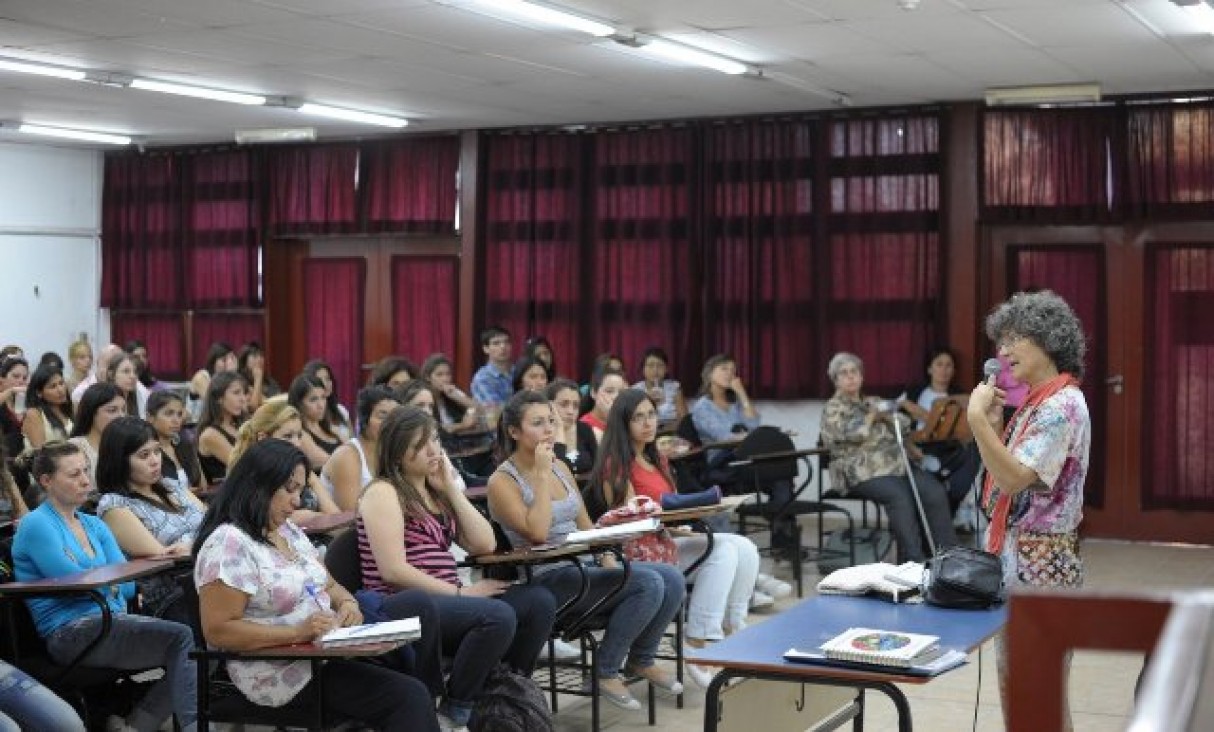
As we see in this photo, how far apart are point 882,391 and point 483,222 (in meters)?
3.40

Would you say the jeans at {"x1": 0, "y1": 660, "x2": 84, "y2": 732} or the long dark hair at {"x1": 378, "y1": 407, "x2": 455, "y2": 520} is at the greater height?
the long dark hair at {"x1": 378, "y1": 407, "x2": 455, "y2": 520}

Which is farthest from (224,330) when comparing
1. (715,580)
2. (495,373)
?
(715,580)

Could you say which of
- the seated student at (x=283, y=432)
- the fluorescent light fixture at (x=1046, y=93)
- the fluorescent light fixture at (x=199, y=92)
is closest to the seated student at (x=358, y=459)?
the seated student at (x=283, y=432)

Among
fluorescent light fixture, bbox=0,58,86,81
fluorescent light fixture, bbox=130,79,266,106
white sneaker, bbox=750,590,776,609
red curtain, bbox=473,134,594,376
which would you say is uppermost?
fluorescent light fixture, bbox=130,79,266,106

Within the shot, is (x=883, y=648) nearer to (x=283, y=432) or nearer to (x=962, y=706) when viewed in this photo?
(x=962, y=706)

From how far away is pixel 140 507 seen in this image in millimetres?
5902

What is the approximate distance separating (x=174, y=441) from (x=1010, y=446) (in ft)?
13.8

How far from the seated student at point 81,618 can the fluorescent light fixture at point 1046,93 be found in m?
6.67

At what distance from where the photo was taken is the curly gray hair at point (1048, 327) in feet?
14.9

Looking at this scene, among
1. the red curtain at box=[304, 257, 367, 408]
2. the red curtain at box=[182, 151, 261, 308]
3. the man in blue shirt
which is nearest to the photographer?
the man in blue shirt

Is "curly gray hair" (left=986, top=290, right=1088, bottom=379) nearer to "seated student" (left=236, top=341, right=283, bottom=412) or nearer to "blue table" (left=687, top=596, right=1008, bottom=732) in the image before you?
"blue table" (left=687, top=596, right=1008, bottom=732)

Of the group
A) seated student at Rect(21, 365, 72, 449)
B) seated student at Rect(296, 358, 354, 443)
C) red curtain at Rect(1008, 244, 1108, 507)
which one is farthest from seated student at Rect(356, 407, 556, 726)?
red curtain at Rect(1008, 244, 1108, 507)

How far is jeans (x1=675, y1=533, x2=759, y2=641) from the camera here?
694cm

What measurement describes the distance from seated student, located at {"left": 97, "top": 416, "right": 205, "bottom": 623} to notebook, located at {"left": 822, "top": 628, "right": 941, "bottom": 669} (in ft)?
8.74
